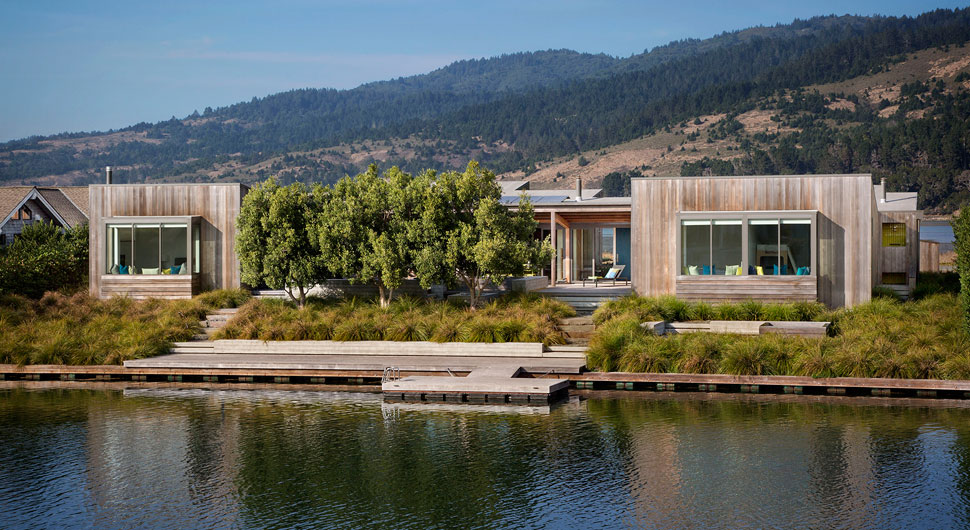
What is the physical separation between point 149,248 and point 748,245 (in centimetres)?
1433

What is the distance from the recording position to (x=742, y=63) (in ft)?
545

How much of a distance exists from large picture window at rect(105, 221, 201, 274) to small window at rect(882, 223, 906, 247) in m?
19.2

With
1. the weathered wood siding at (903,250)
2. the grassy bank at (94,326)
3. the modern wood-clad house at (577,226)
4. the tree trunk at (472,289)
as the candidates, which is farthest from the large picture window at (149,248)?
the weathered wood siding at (903,250)

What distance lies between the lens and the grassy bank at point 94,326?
19297 mm

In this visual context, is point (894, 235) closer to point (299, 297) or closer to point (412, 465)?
point (299, 297)

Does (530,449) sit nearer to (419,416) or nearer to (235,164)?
(419,416)

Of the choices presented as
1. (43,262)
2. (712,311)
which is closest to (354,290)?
(43,262)

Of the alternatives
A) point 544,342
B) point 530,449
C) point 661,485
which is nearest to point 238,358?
point 544,342

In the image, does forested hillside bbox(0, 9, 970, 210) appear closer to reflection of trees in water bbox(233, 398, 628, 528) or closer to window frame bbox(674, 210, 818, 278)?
window frame bbox(674, 210, 818, 278)

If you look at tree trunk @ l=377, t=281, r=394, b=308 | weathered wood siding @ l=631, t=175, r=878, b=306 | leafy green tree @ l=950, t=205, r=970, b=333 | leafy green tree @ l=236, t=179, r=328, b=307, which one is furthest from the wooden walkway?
weathered wood siding @ l=631, t=175, r=878, b=306

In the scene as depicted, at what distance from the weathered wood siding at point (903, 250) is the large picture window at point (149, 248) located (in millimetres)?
18919

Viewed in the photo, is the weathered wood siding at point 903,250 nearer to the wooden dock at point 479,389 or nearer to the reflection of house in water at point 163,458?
the wooden dock at point 479,389

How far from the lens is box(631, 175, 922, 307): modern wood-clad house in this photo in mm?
21156

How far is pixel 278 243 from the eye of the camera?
71.6ft
